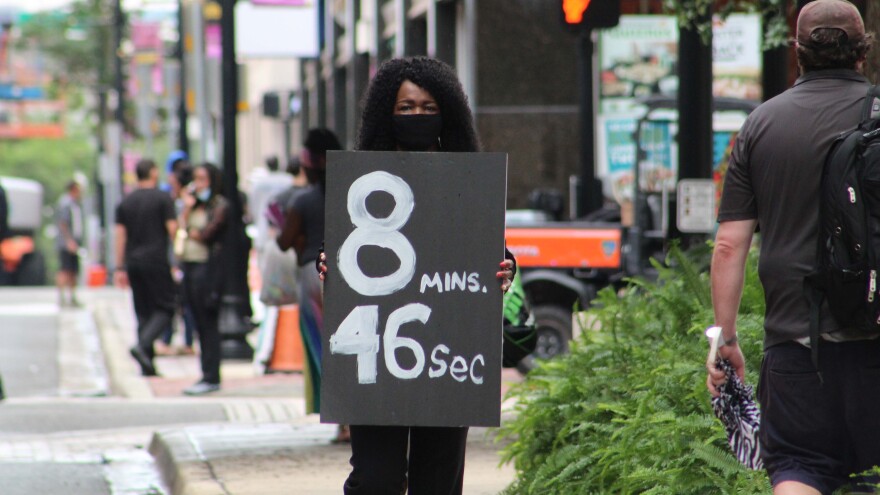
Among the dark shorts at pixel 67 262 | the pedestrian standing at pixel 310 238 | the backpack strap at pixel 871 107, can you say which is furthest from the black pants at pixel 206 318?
the dark shorts at pixel 67 262

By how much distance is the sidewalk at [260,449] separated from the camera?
747 centimetres

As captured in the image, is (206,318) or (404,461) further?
(206,318)

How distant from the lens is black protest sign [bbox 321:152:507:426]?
15.7ft

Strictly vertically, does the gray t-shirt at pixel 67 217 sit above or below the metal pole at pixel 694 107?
below

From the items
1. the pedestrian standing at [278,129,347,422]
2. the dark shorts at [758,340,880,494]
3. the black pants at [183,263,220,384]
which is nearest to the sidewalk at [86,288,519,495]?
the black pants at [183,263,220,384]

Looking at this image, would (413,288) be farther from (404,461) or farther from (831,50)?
(831,50)

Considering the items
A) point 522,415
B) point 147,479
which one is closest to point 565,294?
point 147,479

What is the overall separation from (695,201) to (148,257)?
651cm

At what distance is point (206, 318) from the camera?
12.7m

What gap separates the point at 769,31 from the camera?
9758 mm

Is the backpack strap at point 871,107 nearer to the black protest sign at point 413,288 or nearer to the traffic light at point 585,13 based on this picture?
the black protest sign at point 413,288

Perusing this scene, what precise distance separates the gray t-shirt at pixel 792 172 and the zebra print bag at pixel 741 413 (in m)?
0.26

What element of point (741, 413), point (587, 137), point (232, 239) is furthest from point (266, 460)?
point (587, 137)

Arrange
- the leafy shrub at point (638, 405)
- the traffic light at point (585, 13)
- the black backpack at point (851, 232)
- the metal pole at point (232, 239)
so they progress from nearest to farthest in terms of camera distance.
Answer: the black backpack at point (851, 232) → the leafy shrub at point (638, 405) → the traffic light at point (585, 13) → the metal pole at point (232, 239)
